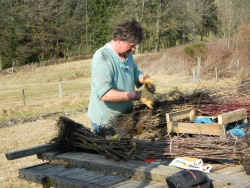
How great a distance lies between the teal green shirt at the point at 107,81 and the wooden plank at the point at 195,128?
0.59 metres

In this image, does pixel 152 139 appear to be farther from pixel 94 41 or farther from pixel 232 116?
pixel 94 41

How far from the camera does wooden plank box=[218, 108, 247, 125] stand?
4066 millimetres

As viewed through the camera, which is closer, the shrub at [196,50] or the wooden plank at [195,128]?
the wooden plank at [195,128]

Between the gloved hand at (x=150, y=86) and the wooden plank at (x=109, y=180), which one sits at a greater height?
the gloved hand at (x=150, y=86)

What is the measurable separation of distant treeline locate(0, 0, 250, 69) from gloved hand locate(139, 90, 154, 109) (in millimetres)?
45135

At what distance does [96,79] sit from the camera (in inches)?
167

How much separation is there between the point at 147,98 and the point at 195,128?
57cm

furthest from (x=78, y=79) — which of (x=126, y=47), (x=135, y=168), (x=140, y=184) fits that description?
(x=140, y=184)

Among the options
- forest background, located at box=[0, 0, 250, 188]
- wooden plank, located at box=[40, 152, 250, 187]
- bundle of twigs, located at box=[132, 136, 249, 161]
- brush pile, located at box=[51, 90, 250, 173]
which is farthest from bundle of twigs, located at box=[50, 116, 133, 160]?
forest background, located at box=[0, 0, 250, 188]

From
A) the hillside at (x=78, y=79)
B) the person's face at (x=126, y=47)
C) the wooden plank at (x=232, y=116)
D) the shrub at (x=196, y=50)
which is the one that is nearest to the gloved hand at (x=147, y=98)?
the person's face at (x=126, y=47)

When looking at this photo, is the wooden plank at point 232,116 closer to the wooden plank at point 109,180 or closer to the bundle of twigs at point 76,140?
the bundle of twigs at point 76,140

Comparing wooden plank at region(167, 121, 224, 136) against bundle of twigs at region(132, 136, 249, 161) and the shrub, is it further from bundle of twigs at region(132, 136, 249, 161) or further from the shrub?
the shrub

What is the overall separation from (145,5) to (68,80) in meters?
19.8

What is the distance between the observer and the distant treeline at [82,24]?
51719 millimetres
